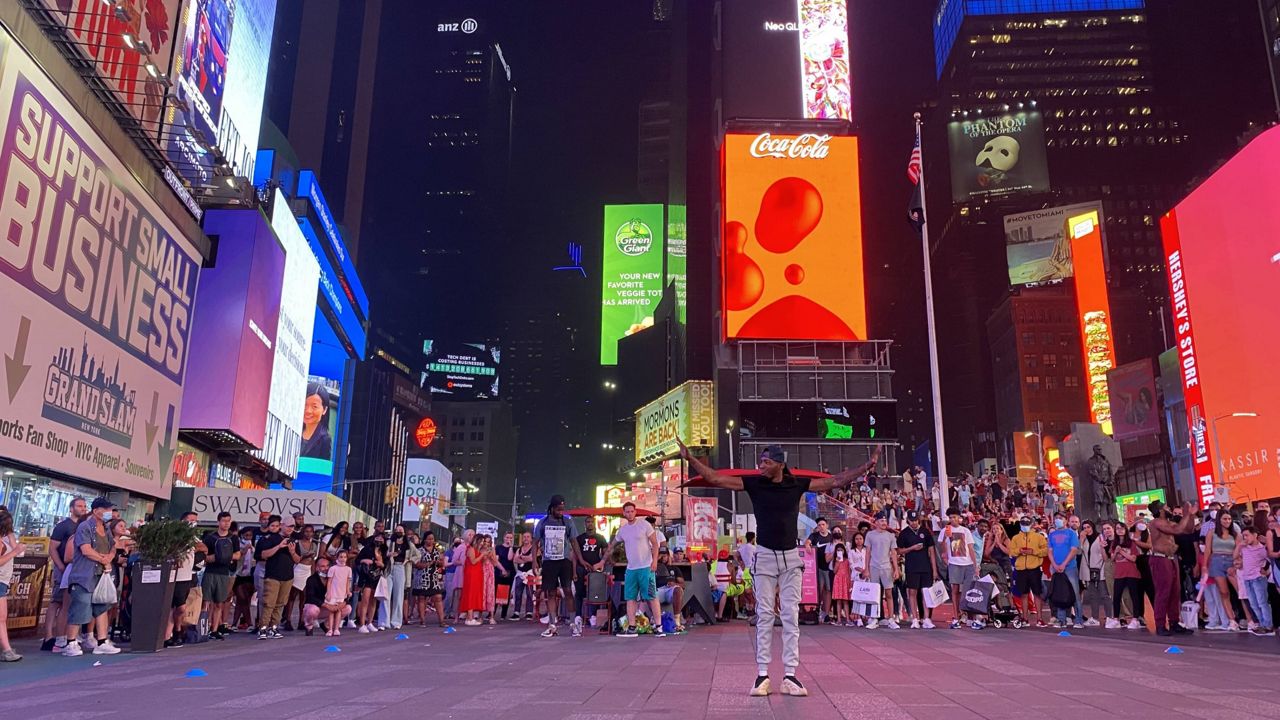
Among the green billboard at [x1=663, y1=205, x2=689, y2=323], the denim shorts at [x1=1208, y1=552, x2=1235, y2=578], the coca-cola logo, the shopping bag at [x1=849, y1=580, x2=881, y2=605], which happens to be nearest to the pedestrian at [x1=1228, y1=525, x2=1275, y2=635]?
the denim shorts at [x1=1208, y1=552, x2=1235, y2=578]

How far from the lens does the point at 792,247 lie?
1906 inches

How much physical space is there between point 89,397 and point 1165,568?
2003 centimetres

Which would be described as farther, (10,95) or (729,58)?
(729,58)

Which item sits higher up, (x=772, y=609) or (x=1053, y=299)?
(x=1053, y=299)

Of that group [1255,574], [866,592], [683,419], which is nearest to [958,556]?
[866,592]

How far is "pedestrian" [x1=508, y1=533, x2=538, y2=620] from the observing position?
65.9ft

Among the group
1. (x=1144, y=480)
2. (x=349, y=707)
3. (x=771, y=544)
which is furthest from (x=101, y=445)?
(x=1144, y=480)

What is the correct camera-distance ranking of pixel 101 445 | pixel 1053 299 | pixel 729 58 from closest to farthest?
pixel 101 445
pixel 729 58
pixel 1053 299

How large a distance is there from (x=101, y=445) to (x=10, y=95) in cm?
756

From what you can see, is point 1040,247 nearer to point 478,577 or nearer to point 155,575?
point 478,577

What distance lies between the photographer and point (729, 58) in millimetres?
51562

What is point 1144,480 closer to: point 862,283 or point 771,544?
point 862,283

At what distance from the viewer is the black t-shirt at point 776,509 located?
7863 mm

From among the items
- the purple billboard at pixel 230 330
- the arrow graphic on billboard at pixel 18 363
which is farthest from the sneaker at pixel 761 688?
the purple billboard at pixel 230 330
